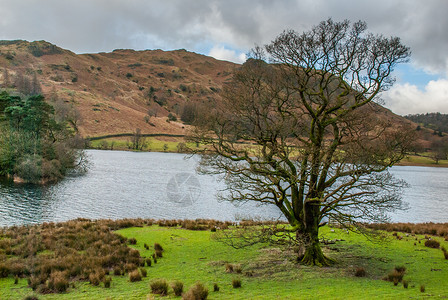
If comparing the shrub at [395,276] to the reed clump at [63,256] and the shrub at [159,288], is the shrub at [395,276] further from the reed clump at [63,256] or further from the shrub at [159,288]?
the reed clump at [63,256]

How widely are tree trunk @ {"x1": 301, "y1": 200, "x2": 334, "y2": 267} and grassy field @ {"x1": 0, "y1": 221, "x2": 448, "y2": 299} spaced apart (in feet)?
1.67

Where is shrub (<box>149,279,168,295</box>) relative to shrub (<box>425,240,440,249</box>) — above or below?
below

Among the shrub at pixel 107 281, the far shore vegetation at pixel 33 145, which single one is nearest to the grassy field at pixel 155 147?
the far shore vegetation at pixel 33 145

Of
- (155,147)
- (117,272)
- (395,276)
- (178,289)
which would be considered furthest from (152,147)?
(395,276)

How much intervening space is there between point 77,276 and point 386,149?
12.6m

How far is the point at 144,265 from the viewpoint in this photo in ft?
43.3

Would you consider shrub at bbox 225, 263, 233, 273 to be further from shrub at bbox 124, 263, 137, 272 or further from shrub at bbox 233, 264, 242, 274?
shrub at bbox 124, 263, 137, 272

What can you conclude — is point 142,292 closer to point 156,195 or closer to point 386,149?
point 386,149

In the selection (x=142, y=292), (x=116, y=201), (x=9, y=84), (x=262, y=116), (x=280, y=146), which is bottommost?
(x=142, y=292)

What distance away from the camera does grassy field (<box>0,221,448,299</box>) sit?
954 centimetres

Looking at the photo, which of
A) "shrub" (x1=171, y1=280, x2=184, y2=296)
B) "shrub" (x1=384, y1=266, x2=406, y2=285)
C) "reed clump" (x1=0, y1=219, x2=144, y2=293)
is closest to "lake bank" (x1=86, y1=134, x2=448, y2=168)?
"reed clump" (x1=0, y1=219, x2=144, y2=293)

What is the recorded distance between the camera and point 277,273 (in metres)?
12.0

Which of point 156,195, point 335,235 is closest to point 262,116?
point 335,235

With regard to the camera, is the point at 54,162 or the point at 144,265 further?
the point at 54,162
